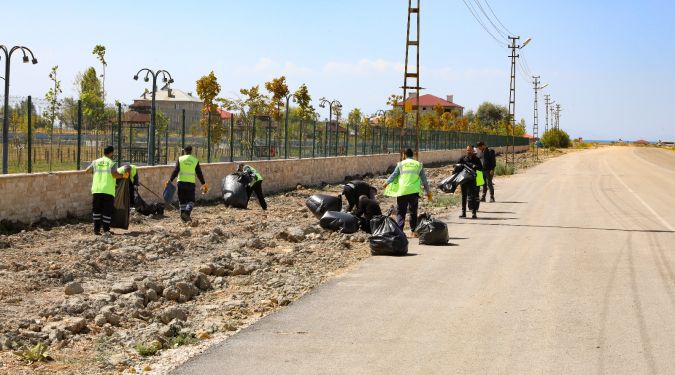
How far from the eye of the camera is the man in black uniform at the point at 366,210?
15.9 m

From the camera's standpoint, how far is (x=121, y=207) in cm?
1584

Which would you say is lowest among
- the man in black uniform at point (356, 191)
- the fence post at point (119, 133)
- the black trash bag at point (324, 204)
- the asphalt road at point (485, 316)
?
the asphalt road at point (485, 316)

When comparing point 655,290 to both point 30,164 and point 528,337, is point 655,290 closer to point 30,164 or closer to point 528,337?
point 528,337

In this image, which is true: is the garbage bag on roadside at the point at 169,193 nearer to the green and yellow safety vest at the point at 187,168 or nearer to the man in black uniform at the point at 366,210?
the green and yellow safety vest at the point at 187,168

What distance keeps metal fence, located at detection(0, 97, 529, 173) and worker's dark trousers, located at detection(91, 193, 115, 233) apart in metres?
1.86

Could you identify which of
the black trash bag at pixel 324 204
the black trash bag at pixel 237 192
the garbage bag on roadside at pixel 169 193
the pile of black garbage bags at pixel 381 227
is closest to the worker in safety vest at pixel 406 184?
the pile of black garbage bags at pixel 381 227

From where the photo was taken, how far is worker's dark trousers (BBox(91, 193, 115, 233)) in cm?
1525

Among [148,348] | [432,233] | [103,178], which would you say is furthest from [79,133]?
[148,348]

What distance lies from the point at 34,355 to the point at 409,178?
9224mm

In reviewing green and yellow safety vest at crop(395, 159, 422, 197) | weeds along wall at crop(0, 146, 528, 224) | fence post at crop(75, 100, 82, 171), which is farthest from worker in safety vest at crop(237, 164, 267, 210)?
green and yellow safety vest at crop(395, 159, 422, 197)

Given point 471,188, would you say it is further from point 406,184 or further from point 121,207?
point 121,207

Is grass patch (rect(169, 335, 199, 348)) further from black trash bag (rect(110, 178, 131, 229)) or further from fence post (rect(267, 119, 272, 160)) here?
fence post (rect(267, 119, 272, 160))

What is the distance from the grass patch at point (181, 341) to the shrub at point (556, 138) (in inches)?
5229

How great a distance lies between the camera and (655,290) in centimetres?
1041
